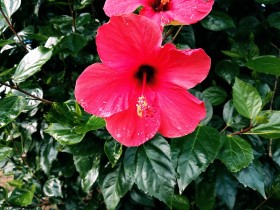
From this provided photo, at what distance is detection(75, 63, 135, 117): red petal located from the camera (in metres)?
0.87

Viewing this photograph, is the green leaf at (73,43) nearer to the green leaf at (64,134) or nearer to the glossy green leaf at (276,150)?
the green leaf at (64,134)

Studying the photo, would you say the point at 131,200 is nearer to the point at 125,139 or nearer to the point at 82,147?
the point at 82,147

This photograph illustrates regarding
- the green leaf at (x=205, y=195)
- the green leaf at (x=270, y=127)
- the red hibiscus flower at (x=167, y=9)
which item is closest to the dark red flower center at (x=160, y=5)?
the red hibiscus flower at (x=167, y=9)

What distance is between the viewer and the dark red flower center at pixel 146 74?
0.93 meters

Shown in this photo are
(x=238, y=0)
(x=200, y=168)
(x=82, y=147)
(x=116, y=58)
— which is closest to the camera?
(x=116, y=58)

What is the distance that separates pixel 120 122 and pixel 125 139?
1.8 inches

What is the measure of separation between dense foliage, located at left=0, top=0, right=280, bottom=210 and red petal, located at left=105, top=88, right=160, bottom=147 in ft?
0.64

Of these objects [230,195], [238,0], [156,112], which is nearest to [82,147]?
[156,112]

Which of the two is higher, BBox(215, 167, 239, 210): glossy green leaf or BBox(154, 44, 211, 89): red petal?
BBox(154, 44, 211, 89): red petal

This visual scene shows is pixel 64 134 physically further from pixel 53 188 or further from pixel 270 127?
pixel 53 188

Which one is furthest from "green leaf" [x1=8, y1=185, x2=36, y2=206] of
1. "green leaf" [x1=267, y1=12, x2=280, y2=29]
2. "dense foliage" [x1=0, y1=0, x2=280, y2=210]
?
"green leaf" [x1=267, y1=12, x2=280, y2=29]

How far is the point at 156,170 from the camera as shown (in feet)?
3.75

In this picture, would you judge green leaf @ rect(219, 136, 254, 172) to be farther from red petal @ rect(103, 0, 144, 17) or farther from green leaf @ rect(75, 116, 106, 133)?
red petal @ rect(103, 0, 144, 17)

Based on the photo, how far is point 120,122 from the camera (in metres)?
0.94
